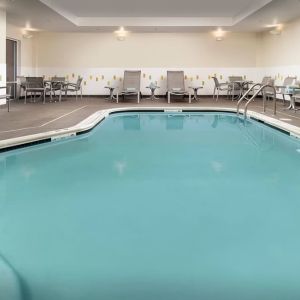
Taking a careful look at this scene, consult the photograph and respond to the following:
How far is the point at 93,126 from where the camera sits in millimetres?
7211

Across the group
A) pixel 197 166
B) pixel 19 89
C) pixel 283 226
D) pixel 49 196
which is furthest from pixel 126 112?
pixel 283 226

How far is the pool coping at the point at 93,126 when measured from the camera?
5.23m

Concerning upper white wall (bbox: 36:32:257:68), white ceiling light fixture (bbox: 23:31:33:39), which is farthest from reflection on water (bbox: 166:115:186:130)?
white ceiling light fixture (bbox: 23:31:33:39)

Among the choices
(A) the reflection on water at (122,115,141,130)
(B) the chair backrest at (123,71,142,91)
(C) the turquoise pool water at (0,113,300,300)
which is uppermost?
(B) the chair backrest at (123,71,142,91)

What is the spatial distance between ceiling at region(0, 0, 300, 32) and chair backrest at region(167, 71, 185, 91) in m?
1.34

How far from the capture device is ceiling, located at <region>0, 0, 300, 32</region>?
939 centimetres

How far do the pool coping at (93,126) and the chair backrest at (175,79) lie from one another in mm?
3058

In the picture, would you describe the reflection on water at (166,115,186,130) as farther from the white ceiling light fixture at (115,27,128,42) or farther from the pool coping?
the white ceiling light fixture at (115,27,128,42)

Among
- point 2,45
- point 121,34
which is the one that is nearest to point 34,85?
point 2,45

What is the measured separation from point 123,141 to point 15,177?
2.38 metres

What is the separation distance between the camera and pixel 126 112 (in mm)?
10133

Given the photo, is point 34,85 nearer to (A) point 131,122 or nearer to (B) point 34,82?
(B) point 34,82

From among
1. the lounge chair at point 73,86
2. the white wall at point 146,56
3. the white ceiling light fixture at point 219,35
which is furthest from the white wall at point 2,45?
the white ceiling light fixture at point 219,35

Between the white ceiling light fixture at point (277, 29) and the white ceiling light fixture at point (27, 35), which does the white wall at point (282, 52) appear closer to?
the white ceiling light fixture at point (277, 29)
